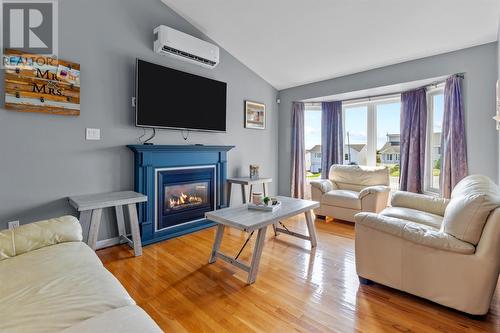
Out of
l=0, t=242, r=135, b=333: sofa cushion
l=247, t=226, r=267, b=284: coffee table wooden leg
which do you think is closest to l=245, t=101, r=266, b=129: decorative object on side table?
l=247, t=226, r=267, b=284: coffee table wooden leg

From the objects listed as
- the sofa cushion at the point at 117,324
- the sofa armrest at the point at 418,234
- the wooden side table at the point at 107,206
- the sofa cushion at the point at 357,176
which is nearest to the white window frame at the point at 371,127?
the sofa cushion at the point at 357,176

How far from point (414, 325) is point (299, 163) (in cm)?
346

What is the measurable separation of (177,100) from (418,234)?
286cm

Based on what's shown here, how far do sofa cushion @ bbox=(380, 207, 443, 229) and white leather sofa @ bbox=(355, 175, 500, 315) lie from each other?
58cm

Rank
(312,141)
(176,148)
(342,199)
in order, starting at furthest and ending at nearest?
(312,141)
(342,199)
(176,148)

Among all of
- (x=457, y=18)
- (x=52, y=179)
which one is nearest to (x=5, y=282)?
(x=52, y=179)

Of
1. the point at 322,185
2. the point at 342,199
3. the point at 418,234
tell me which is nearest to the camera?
the point at 418,234

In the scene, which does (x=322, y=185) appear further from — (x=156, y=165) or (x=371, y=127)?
(x=156, y=165)

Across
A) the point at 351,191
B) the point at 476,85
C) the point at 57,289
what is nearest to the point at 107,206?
the point at 57,289

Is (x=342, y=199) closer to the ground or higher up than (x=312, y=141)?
closer to the ground

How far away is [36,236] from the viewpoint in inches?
61.7

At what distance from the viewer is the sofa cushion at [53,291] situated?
950 millimetres

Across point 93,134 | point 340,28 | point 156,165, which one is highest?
point 340,28

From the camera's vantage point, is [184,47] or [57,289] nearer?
[57,289]
